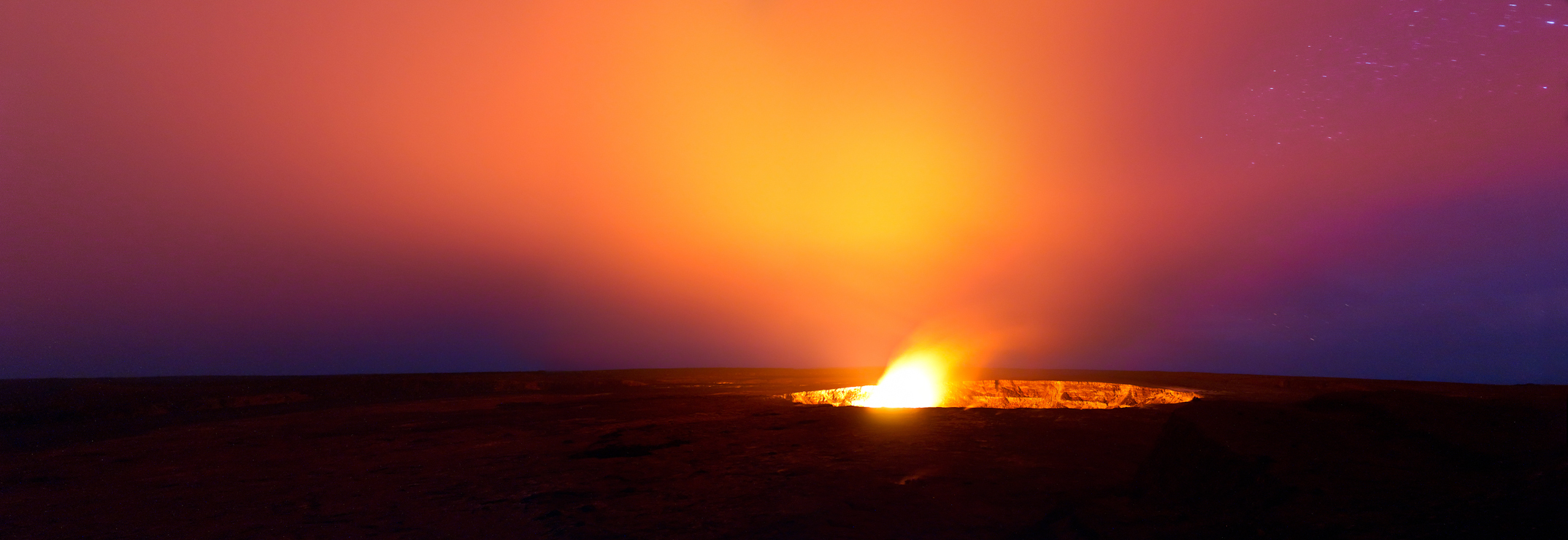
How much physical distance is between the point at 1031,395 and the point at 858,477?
17379 mm

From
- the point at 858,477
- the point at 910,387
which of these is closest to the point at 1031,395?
the point at 910,387

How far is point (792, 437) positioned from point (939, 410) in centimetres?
469

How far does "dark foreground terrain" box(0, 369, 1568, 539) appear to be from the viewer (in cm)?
618

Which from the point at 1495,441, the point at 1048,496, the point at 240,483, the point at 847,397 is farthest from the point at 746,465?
the point at 847,397

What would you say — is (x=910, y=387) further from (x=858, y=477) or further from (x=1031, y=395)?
(x=858, y=477)

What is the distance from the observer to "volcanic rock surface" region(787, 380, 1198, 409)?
71.8 feet

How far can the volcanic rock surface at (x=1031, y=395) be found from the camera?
21875mm

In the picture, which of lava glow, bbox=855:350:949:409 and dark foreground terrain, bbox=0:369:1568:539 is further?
lava glow, bbox=855:350:949:409

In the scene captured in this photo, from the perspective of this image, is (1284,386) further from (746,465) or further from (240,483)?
(240,483)

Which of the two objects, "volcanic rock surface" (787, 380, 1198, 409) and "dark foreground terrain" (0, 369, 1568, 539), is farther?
"volcanic rock surface" (787, 380, 1198, 409)

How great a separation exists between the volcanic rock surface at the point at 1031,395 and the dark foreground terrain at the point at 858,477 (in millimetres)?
7652

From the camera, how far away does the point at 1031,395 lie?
24.0 m

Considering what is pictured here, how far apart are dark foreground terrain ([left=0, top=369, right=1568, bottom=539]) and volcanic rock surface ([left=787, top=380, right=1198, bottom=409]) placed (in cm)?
765

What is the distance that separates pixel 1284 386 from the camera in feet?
89.5
